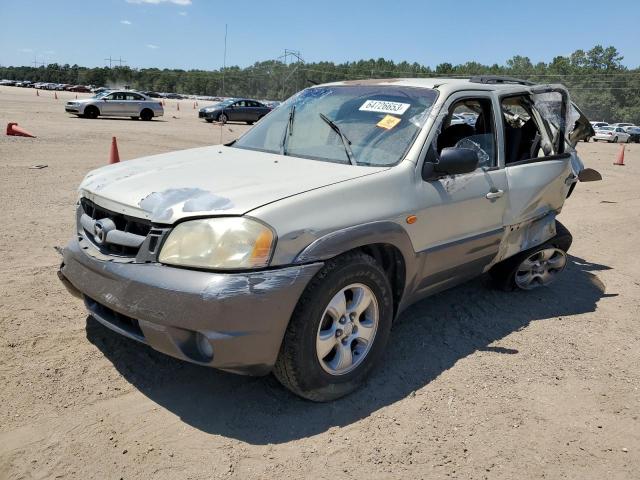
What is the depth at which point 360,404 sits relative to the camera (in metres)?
3.07

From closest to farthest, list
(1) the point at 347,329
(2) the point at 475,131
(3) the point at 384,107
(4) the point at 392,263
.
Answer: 1. (1) the point at 347,329
2. (4) the point at 392,263
3. (3) the point at 384,107
4. (2) the point at 475,131

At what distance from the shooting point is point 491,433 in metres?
2.88

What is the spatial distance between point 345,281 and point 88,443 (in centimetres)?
150

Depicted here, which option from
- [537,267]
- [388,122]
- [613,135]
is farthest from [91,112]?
[613,135]

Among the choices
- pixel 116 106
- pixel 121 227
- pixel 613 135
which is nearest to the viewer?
pixel 121 227

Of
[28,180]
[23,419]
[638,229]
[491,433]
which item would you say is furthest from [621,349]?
[28,180]

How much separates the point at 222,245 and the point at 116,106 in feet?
90.9

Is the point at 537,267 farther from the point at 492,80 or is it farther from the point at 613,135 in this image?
the point at 613,135

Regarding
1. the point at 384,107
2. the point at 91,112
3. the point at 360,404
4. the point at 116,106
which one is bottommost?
the point at 360,404

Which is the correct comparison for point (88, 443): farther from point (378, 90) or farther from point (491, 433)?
point (378, 90)

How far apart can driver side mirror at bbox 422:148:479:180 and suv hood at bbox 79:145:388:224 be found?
0.35 metres

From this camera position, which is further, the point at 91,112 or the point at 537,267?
the point at 91,112

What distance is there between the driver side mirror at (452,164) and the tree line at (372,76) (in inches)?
1363

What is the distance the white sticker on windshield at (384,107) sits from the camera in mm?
3672
